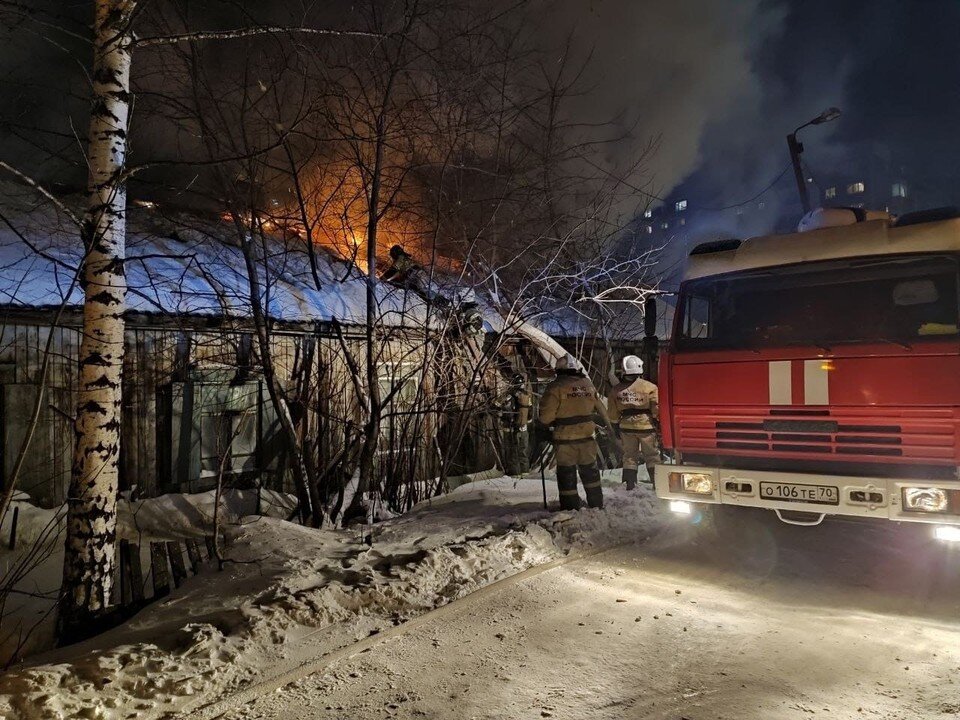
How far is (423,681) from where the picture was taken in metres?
3.54

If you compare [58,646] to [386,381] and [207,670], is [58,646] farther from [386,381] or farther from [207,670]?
[386,381]

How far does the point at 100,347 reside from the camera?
438cm


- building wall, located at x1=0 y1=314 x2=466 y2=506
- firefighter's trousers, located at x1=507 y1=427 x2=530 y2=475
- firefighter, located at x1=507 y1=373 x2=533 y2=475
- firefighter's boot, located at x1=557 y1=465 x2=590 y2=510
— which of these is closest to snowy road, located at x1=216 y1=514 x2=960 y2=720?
firefighter's boot, located at x1=557 y1=465 x2=590 y2=510

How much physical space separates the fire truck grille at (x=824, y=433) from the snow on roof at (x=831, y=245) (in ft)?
4.32

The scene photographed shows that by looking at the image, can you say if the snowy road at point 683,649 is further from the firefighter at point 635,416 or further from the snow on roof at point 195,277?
the snow on roof at point 195,277

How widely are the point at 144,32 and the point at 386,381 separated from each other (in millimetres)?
5718

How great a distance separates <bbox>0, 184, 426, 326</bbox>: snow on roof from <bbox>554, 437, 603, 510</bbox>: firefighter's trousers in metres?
2.74

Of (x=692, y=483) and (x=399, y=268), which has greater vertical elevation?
(x=399, y=268)

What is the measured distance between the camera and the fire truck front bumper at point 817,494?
439 cm

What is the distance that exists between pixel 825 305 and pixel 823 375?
2.15 ft

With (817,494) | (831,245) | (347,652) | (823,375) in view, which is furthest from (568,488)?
(347,652)

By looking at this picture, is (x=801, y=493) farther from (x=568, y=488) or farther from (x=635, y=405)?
(x=635, y=405)

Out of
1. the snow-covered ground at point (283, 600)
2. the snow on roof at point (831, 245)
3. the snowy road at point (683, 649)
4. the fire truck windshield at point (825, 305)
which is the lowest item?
the snowy road at point (683, 649)

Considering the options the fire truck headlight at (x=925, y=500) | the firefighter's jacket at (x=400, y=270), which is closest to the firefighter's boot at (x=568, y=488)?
the fire truck headlight at (x=925, y=500)
